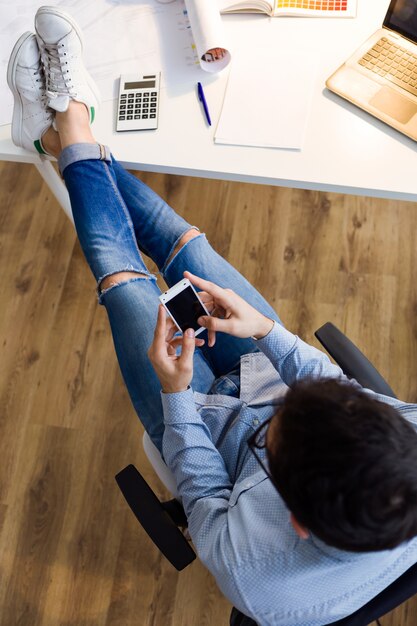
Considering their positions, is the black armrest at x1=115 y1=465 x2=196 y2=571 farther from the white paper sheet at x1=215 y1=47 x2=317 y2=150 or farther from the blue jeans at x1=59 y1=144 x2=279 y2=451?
the white paper sheet at x1=215 y1=47 x2=317 y2=150

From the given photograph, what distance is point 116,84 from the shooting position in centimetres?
131

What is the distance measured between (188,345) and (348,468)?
41cm

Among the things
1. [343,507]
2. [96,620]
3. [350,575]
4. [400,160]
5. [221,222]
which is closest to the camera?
[343,507]

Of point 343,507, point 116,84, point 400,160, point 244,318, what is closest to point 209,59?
point 116,84

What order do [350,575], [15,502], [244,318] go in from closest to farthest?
[350,575] < [244,318] < [15,502]

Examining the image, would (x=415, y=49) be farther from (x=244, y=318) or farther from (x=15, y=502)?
(x=15, y=502)

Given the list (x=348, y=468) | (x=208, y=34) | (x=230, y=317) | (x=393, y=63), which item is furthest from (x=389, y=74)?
(x=348, y=468)

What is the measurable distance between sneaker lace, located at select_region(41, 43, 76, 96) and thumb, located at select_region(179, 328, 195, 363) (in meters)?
0.61

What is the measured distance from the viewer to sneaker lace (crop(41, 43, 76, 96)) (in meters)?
1.27

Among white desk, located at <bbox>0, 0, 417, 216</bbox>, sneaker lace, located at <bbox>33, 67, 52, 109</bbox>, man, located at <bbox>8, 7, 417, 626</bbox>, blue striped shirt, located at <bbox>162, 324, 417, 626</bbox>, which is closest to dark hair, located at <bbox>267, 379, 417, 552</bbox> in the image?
man, located at <bbox>8, 7, 417, 626</bbox>

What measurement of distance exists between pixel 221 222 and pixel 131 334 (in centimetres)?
90

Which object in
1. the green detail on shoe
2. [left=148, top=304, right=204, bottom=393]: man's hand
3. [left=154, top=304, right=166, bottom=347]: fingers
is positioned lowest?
[left=148, top=304, right=204, bottom=393]: man's hand

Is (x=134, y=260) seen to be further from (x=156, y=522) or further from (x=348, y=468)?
(x=348, y=468)

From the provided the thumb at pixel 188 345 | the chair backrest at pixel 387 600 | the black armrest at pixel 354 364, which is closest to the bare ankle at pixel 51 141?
the thumb at pixel 188 345
